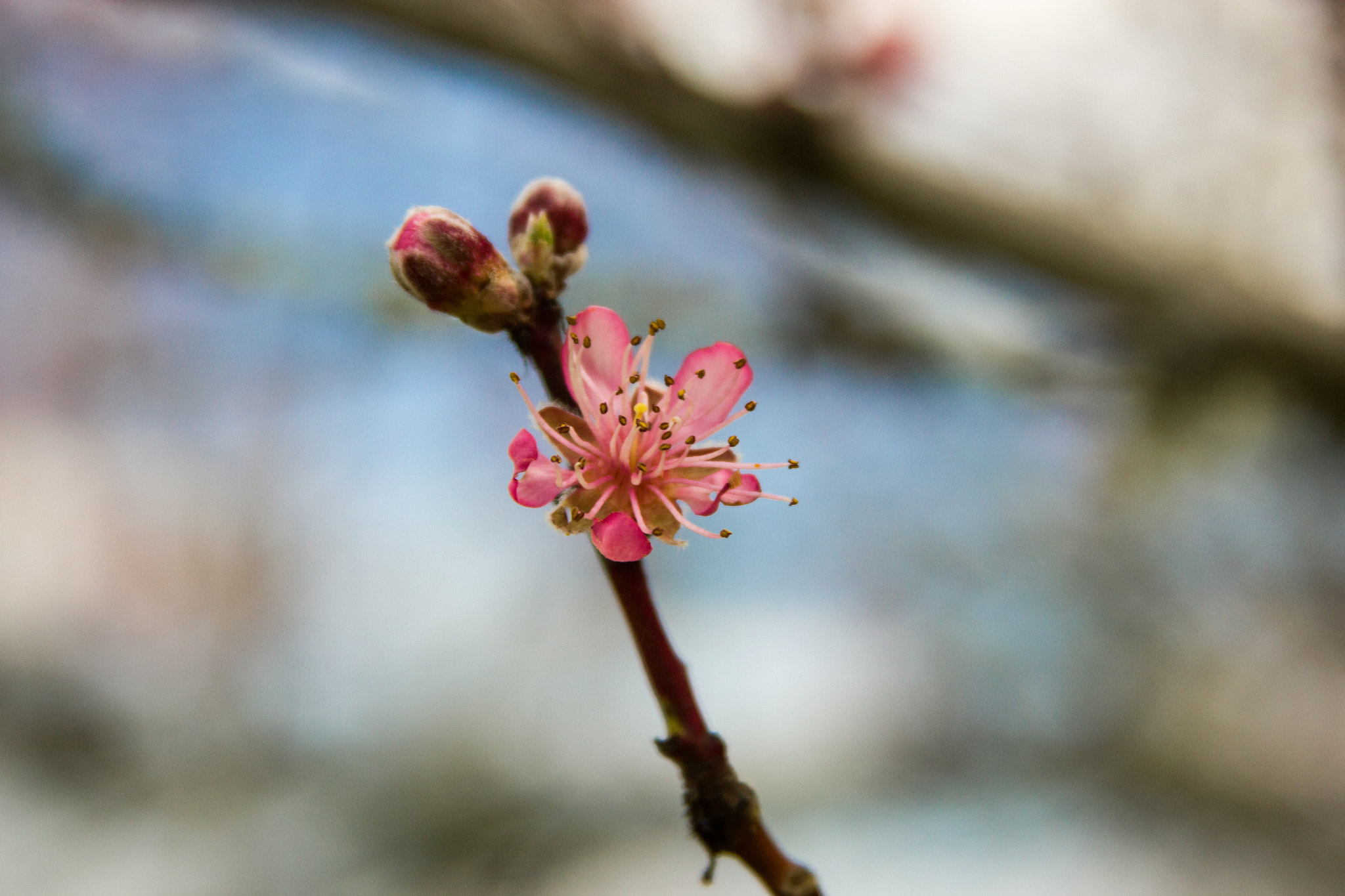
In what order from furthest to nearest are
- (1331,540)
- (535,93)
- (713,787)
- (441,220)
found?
(1331,540)
(535,93)
(441,220)
(713,787)

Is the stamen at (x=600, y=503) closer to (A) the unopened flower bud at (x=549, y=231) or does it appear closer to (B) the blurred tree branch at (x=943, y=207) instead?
(A) the unopened flower bud at (x=549, y=231)

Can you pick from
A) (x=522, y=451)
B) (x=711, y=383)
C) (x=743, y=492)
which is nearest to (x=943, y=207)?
(x=711, y=383)

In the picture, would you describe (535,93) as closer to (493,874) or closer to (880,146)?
(880,146)

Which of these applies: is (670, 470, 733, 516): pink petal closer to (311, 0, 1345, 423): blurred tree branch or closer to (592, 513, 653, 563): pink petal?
(592, 513, 653, 563): pink petal

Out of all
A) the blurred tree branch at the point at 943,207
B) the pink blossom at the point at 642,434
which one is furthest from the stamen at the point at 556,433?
the blurred tree branch at the point at 943,207

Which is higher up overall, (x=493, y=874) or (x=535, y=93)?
(x=535, y=93)

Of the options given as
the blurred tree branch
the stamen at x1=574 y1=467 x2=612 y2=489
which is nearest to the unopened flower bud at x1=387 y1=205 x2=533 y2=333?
the stamen at x1=574 y1=467 x2=612 y2=489

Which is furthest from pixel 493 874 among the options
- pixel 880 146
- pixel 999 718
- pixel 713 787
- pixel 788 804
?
pixel 713 787
